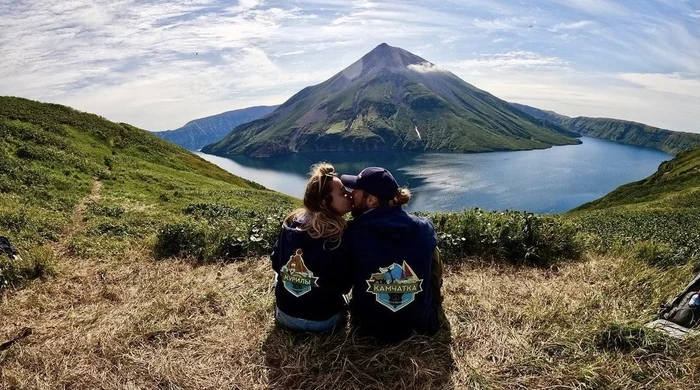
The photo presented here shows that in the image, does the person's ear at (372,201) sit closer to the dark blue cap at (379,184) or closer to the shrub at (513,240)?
the dark blue cap at (379,184)

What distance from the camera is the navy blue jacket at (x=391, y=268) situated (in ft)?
17.5

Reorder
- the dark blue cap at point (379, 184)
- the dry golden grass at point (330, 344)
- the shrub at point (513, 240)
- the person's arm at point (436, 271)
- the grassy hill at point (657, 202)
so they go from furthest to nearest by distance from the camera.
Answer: the grassy hill at point (657, 202)
the shrub at point (513, 240)
the person's arm at point (436, 271)
the dark blue cap at point (379, 184)
the dry golden grass at point (330, 344)

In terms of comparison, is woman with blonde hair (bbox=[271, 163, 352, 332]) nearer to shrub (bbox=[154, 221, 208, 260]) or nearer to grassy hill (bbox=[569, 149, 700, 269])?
shrub (bbox=[154, 221, 208, 260])

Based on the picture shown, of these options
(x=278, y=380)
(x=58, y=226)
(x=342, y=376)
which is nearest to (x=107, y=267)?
(x=278, y=380)

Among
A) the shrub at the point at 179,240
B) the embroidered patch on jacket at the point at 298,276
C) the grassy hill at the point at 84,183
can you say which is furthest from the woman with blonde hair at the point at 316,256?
the grassy hill at the point at 84,183

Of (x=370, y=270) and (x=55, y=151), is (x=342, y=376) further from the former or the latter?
(x=55, y=151)

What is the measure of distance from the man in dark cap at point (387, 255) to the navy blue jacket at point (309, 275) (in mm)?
231

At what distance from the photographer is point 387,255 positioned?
5.34 meters

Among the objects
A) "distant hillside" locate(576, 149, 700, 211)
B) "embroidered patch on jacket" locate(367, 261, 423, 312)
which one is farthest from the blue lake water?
"embroidered patch on jacket" locate(367, 261, 423, 312)

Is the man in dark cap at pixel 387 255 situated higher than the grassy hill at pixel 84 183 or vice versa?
the man in dark cap at pixel 387 255

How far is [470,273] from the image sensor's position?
8.71m

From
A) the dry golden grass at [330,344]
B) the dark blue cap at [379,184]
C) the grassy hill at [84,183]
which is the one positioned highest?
the dark blue cap at [379,184]

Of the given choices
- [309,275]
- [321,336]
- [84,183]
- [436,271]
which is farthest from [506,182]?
[309,275]

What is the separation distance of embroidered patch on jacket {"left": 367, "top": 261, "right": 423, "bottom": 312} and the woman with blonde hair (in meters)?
0.49
